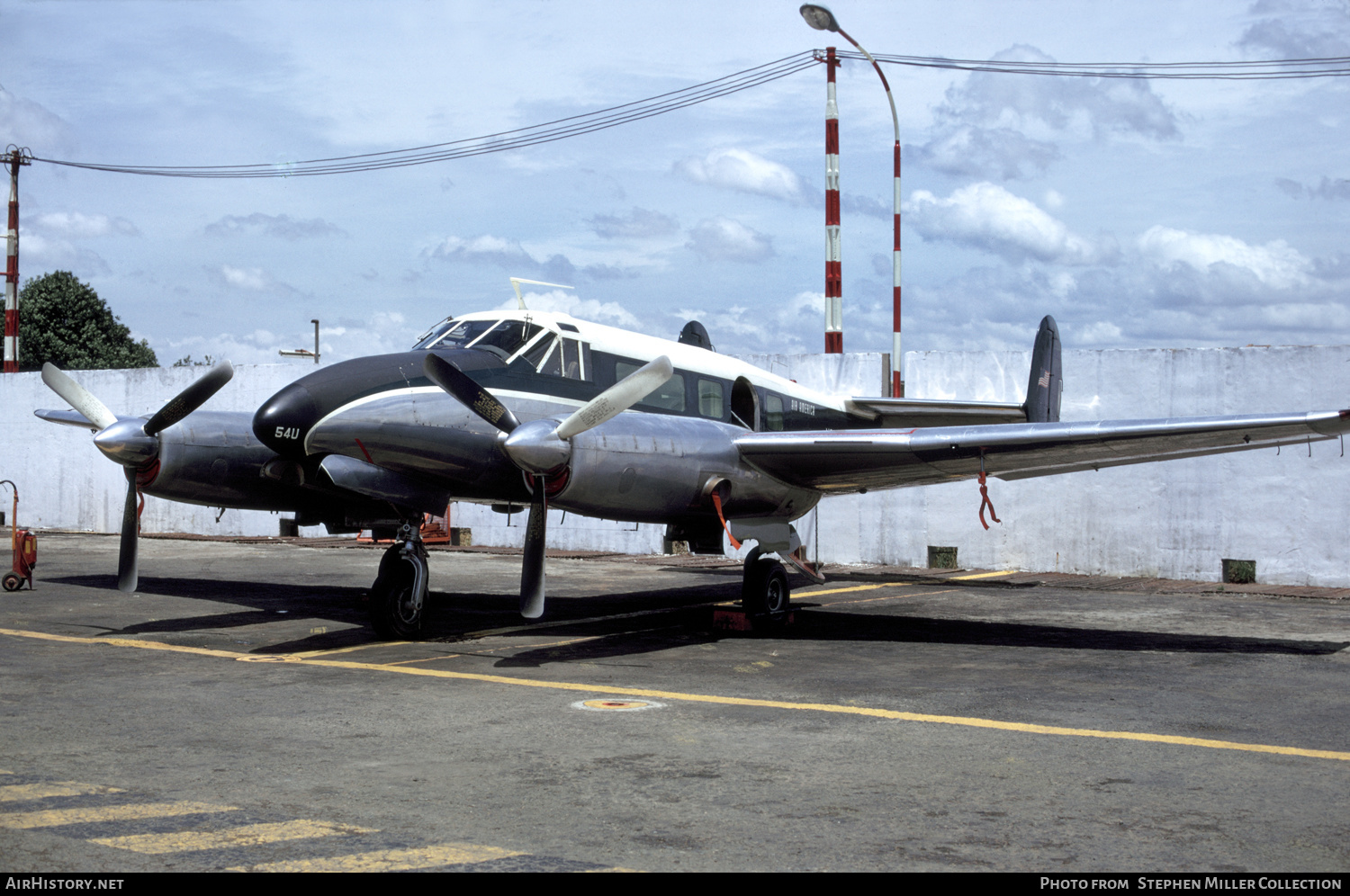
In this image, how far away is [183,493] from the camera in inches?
624

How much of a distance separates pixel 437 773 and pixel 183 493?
33.6 ft

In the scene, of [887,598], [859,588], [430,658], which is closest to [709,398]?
[887,598]

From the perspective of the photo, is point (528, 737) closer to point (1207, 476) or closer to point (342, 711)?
point (342, 711)

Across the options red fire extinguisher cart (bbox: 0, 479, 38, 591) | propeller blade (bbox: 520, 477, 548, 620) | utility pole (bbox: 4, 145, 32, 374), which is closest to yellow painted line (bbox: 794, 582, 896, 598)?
propeller blade (bbox: 520, 477, 548, 620)

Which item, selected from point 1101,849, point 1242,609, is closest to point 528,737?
point 1101,849

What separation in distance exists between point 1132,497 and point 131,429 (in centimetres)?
1652

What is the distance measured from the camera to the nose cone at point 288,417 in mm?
12375

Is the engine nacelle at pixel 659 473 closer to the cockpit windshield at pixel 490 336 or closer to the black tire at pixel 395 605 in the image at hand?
the cockpit windshield at pixel 490 336

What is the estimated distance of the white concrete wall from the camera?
19.2 meters

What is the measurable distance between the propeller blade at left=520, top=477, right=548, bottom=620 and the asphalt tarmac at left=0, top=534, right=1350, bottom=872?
0.59 metres

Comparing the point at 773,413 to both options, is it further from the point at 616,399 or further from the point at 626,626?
the point at 616,399

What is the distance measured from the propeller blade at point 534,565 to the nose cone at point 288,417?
2.65 meters

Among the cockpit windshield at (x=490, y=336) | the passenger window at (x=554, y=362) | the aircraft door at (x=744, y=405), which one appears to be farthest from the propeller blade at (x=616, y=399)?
the aircraft door at (x=744, y=405)

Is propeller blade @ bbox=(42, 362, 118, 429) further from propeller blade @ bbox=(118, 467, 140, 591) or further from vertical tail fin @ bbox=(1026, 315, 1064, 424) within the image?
vertical tail fin @ bbox=(1026, 315, 1064, 424)
